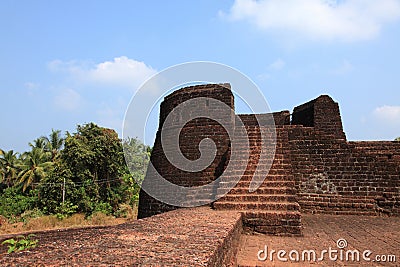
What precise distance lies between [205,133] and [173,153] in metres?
1.13

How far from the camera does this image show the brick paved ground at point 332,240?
3967mm

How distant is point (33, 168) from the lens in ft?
90.9

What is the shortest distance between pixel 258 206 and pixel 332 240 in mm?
1231

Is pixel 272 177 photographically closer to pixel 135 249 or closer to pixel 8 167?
pixel 135 249

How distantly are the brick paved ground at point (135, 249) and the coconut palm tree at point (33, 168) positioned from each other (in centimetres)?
2638

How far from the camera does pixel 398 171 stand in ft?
26.2

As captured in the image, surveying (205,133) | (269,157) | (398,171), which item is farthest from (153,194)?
(398,171)

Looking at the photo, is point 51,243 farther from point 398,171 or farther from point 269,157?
point 398,171

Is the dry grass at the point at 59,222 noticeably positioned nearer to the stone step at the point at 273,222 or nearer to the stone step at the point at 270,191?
the stone step at the point at 270,191

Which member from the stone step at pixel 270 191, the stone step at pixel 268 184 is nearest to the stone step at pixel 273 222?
the stone step at pixel 270 191

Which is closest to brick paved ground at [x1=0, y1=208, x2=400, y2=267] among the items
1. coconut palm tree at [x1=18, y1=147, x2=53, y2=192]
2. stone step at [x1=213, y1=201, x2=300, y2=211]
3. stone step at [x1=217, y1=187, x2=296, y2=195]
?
stone step at [x1=213, y1=201, x2=300, y2=211]

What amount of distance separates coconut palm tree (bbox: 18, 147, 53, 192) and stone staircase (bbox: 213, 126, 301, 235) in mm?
23860

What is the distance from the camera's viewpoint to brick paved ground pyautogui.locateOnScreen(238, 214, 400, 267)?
13.0 ft

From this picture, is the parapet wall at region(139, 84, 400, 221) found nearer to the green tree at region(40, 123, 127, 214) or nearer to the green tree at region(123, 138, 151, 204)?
the green tree at region(40, 123, 127, 214)
